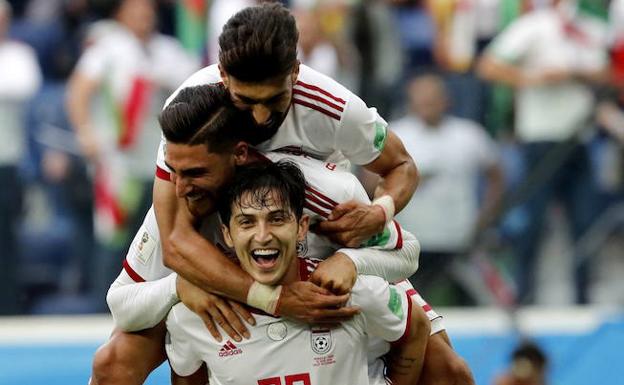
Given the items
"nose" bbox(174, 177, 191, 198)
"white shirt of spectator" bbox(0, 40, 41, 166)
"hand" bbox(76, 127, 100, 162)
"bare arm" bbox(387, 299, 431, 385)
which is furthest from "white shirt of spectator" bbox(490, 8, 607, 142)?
"nose" bbox(174, 177, 191, 198)

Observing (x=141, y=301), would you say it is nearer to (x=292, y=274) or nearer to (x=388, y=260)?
(x=292, y=274)

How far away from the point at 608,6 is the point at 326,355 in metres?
3.32

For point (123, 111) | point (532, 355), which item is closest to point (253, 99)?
point (532, 355)

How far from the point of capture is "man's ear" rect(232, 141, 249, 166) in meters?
4.05

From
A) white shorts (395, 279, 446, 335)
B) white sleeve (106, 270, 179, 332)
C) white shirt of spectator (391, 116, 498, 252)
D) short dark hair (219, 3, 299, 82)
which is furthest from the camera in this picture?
white shirt of spectator (391, 116, 498, 252)

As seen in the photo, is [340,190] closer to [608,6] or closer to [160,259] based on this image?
[160,259]

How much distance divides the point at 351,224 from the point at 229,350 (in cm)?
42

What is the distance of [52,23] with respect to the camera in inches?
332

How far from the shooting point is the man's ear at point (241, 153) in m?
4.05

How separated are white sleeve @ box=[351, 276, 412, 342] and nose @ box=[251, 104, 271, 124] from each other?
46cm

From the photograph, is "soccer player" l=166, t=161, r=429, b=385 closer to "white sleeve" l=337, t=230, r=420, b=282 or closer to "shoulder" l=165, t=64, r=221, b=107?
"white sleeve" l=337, t=230, r=420, b=282

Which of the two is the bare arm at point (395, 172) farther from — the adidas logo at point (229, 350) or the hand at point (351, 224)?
the adidas logo at point (229, 350)

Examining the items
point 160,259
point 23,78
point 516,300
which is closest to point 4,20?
point 23,78

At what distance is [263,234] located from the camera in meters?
4.01
